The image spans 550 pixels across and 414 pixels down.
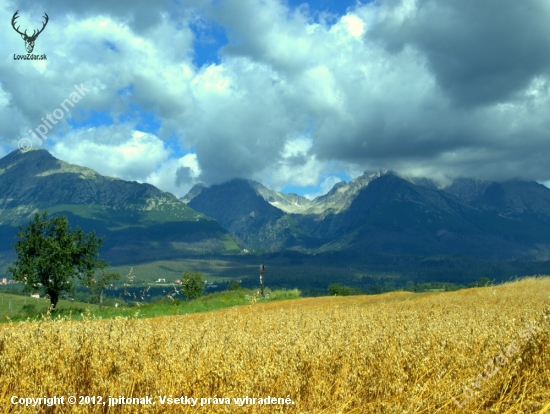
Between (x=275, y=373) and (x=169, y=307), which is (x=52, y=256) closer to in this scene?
(x=169, y=307)

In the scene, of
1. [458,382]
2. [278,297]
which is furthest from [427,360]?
[278,297]

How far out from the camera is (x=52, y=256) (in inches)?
1780

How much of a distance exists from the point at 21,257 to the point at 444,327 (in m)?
45.4

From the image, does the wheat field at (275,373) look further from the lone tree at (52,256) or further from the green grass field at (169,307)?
the lone tree at (52,256)

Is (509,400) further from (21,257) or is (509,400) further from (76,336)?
(21,257)

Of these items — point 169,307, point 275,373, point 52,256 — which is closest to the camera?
point 275,373

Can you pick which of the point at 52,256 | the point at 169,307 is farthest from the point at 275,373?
the point at 52,256

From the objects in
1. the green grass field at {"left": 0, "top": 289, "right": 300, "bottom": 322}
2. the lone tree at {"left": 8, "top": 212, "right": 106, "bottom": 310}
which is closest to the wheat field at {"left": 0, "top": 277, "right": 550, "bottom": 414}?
the green grass field at {"left": 0, "top": 289, "right": 300, "bottom": 322}

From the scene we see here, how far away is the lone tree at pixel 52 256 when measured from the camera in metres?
44.6

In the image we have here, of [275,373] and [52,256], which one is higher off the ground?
[52,256]

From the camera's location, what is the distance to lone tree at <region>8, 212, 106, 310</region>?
4456 cm

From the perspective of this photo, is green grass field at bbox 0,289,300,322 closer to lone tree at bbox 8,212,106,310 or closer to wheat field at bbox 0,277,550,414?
lone tree at bbox 8,212,106,310

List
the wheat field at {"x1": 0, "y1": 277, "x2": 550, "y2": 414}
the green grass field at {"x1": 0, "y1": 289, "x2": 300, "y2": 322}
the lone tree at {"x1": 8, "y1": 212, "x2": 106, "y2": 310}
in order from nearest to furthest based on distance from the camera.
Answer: the wheat field at {"x1": 0, "y1": 277, "x2": 550, "y2": 414}, the green grass field at {"x1": 0, "y1": 289, "x2": 300, "y2": 322}, the lone tree at {"x1": 8, "y1": 212, "x2": 106, "y2": 310}

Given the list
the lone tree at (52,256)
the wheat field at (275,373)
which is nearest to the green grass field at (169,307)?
the lone tree at (52,256)
